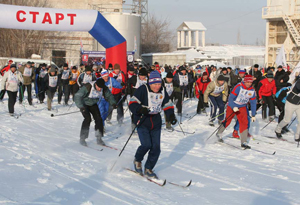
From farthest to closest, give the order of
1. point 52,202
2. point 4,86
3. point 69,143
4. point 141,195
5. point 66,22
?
point 66,22
point 4,86
point 69,143
point 141,195
point 52,202

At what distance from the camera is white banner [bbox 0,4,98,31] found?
14.5m

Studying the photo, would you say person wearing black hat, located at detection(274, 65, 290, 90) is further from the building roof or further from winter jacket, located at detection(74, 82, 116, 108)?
the building roof

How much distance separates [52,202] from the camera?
A: 4.76 meters

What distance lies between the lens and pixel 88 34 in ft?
131

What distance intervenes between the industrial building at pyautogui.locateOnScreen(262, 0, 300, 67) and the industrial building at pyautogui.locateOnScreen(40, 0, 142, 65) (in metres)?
12.7

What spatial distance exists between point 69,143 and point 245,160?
12.7 ft

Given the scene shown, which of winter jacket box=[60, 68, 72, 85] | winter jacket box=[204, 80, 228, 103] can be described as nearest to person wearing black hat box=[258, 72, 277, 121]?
winter jacket box=[204, 80, 228, 103]

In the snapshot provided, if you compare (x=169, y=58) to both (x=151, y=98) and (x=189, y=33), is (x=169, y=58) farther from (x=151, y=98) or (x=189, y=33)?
(x=151, y=98)

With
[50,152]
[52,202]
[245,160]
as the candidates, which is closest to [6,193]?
[52,202]

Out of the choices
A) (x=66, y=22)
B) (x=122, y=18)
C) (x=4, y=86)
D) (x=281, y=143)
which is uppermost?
(x=122, y=18)

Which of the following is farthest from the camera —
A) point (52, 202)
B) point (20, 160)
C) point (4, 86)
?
point (4, 86)

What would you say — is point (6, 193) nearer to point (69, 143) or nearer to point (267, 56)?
point (69, 143)

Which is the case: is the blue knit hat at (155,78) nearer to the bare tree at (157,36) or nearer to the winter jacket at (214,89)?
the winter jacket at (214,89)

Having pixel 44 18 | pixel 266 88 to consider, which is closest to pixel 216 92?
pixel 266 88
